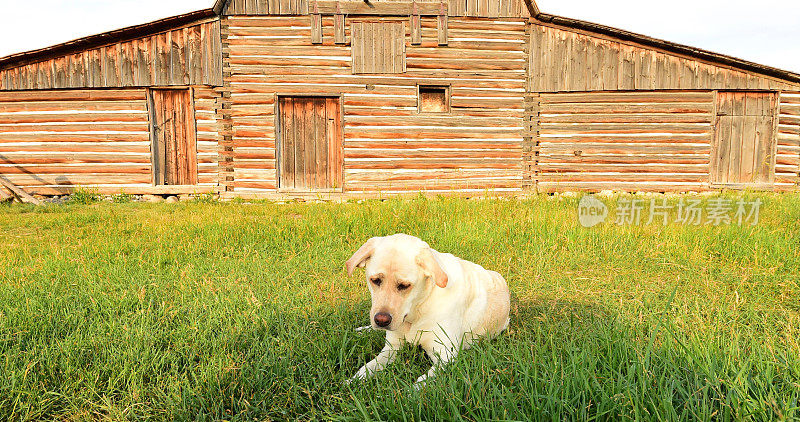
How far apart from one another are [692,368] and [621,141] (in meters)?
11.1

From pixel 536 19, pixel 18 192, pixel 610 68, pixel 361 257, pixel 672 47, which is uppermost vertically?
pixel 536 19

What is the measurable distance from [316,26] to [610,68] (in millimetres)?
7583

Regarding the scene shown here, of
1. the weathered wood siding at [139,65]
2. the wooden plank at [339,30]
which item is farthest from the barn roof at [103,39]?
the wooden plank at [339,30]

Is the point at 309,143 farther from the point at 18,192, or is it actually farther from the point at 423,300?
the point at 423,300

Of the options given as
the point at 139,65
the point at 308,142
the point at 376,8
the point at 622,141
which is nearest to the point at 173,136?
the point at 139,65

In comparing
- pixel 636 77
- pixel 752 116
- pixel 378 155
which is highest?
pixel 636 77

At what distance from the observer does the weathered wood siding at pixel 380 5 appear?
9.99 m

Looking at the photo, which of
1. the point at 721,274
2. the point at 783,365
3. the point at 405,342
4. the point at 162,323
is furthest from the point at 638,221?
the point at 162,323

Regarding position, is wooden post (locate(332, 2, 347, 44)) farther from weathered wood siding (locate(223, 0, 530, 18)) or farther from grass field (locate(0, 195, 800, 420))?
grass field (locate(0, 195, 800, 420))

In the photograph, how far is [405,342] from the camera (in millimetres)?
2086

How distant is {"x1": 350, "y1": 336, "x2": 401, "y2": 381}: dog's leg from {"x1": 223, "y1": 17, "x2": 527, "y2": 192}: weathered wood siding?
8153mm

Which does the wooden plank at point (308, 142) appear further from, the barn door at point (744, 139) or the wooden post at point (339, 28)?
the barn door at point (744, 139)

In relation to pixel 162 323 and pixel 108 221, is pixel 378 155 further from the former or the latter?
pixel 162 323

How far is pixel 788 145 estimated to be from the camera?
11211 millimetres
